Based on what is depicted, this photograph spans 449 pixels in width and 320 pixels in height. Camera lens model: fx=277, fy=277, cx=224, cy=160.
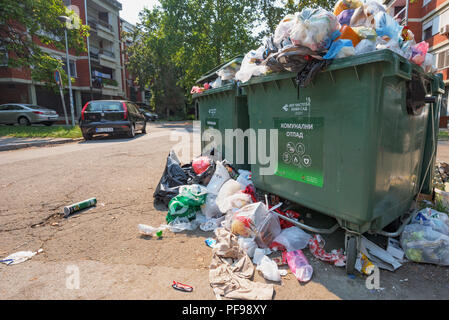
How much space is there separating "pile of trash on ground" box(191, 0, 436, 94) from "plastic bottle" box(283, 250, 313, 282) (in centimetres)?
142

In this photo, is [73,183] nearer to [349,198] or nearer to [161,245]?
[161,245]

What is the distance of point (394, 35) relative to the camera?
2.35m

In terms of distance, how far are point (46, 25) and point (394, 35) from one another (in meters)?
16.2

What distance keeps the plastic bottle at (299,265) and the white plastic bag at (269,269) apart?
5.5 inches

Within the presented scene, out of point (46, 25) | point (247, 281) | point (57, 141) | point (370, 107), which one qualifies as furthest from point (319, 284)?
point (46, 25)

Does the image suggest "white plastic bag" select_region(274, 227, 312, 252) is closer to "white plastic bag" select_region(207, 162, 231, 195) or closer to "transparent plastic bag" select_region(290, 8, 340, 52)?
"white plastic bag" select_region(207, 162, 231, 195)

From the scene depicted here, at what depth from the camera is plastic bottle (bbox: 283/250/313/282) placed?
7.00 feet

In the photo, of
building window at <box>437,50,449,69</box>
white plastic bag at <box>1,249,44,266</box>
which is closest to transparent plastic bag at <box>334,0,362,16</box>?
white plastic bag at <box>1,249,44,266</box>

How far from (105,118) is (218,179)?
8.10m

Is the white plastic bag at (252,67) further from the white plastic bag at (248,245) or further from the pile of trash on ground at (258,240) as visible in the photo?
the white plastic bag at (248,245)

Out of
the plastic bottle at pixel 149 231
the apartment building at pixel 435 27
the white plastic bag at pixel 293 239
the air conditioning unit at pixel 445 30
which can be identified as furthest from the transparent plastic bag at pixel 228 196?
the air conditioning unit at pixel 445 30

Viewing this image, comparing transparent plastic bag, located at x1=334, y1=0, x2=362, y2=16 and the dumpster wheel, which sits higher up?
transparent plastic bag, located at x1=334, y1=0, x2=362, y2=16

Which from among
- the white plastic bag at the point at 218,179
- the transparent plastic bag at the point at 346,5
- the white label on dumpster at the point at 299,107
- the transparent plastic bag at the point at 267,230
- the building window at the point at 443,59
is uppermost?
the building window at the point at 443,59

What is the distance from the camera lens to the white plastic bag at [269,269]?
2.12 metres
